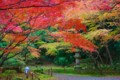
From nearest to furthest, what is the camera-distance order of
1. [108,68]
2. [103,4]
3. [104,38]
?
[103,4], [104,38], [108,68]

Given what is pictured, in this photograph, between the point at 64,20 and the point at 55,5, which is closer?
the point at 55,5

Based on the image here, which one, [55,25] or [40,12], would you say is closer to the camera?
[40,12]

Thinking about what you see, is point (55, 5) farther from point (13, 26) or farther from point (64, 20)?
point (64, 20)

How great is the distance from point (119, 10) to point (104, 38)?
601cm

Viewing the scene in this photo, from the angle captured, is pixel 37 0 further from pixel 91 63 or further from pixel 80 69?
pixel 91 63

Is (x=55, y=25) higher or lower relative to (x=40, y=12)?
higher

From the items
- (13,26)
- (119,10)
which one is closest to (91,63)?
(119,10)

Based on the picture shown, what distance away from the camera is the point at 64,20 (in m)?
14.6

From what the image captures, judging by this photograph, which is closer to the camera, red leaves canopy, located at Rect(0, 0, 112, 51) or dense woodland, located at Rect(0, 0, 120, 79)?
red leaves canopy, located at Rect(0, 0, 112, 51)

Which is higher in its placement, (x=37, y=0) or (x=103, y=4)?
(x=103, y=4)

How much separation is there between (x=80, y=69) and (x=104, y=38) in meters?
4.85

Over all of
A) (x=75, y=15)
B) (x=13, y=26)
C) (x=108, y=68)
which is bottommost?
(x=108, y=68)

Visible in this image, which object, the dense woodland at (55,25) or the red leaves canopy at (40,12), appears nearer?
the red leaves canopy at (40,12)

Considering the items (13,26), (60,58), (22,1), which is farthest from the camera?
Result: (60,58)
